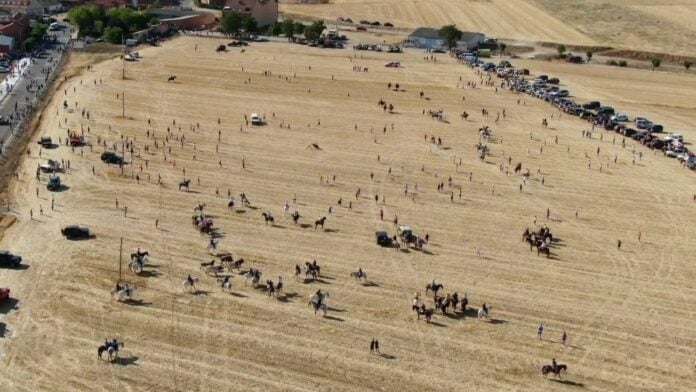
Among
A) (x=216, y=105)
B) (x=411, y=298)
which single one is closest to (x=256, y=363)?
(x=411, y=298)

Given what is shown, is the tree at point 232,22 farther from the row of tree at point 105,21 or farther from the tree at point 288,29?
the row of tree at point 105,21

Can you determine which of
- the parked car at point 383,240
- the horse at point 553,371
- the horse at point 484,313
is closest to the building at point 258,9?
the parked car at point 383,240

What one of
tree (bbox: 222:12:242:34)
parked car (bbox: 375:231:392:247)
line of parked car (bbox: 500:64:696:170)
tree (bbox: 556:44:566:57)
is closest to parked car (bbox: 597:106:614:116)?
line of parked car (bbox: 500:64:696:170)

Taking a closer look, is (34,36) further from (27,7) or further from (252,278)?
(252,278)

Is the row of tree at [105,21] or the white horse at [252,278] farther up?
the row of tree at [105,21]

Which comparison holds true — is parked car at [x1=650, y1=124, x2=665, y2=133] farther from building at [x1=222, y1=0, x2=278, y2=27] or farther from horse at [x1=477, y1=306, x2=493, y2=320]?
building at [x1=222, y1=0, x2=278, y2=27]

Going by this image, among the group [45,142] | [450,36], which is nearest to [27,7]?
[450,36]
